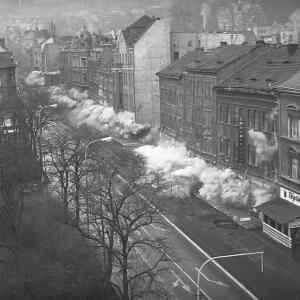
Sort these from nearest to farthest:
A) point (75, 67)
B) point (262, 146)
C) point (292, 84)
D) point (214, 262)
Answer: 1. point (214, 262)
2. point (292, 84)
3. point (262, 146)
4. point (75, 67)

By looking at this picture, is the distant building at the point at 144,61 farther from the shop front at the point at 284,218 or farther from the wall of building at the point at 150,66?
the shop front at the point at 284,218

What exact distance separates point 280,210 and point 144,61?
31496mm

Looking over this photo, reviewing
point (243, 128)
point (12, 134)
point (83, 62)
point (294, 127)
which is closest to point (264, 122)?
point (243, 128)

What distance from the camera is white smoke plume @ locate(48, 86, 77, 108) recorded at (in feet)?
257

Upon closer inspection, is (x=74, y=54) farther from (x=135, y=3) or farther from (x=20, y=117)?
(x=135, y=3)

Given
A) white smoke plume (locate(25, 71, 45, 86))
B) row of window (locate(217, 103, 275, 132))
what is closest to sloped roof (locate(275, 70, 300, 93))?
row of window (locate(217, 103, 275, 132))

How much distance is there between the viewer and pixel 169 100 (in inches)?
2024

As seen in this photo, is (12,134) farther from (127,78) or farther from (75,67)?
(75,67)

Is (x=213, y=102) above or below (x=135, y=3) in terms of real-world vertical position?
below

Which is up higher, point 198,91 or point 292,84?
point 292,84

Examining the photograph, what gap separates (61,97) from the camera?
83625mm

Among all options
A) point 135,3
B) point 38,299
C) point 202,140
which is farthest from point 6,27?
point 38,299

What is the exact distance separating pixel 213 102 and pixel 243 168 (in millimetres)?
5990

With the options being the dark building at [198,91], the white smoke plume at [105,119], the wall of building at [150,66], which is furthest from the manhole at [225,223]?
the wall of building at [150,66]
